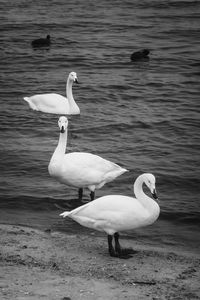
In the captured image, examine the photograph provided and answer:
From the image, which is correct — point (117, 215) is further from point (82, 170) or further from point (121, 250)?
point (82, 170)

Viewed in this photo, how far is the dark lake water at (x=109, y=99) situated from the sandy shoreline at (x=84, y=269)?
1144mm

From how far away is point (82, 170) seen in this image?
44.2 ft

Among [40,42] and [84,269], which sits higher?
[40,42]

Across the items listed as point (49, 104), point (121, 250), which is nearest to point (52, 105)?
point (49, 104)

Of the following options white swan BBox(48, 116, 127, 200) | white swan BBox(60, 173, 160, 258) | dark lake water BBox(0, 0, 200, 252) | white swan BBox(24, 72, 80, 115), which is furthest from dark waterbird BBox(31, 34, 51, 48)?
white swan BBox(60, 173, 160, 258)

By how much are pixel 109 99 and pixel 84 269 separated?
12692 millimetres

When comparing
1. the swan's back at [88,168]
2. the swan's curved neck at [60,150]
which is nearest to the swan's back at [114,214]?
the swan's back at [88,168]

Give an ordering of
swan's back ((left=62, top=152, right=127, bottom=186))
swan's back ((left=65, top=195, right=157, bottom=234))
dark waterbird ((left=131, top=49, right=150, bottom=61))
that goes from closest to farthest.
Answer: swan's back ((left=65, top=195, right=157, bottom=234)), swan's back ((left=62, top=152, right=127, bottom=186)), dark waterbird ((left=131, top=49, right=150, bottom=61))

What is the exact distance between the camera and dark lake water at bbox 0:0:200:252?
14.4 metres

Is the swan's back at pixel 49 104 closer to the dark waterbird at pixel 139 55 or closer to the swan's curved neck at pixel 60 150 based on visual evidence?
the dark waterbird at pixel 139 55

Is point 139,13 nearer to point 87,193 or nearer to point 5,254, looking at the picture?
point 87,193

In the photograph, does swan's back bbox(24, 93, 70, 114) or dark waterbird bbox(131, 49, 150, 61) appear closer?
swan's back bbox(24, 93, 70, 114)

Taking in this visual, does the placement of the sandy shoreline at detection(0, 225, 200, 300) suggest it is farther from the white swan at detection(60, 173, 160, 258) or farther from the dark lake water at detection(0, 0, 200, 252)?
the dark lake water at detection(0, 0, 200, 252)

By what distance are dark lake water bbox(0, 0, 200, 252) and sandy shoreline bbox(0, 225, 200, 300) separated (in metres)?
1.14
